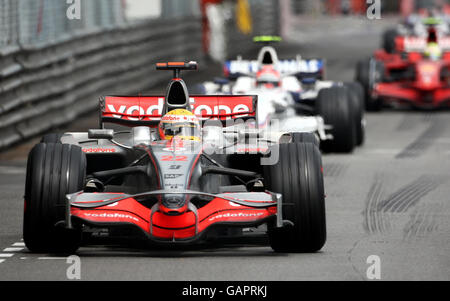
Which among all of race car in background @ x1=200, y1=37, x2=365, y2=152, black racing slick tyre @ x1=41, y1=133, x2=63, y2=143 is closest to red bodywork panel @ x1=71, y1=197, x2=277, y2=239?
black racing slick tyre @ x1=41, y1=133, x2=63, y2=143

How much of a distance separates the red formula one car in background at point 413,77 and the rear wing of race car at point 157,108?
11.3 m

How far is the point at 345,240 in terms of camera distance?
9680 millimetres

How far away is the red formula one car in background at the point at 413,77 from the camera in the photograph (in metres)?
22.0

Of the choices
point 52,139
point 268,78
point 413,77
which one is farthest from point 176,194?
point 413,77

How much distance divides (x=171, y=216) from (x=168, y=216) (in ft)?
0.07

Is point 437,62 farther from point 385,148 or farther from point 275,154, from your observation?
point 275,154

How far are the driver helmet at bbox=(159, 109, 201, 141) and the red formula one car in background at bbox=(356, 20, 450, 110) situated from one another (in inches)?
498

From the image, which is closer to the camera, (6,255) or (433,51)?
(6,255)

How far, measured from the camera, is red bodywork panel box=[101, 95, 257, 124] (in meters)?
11.1

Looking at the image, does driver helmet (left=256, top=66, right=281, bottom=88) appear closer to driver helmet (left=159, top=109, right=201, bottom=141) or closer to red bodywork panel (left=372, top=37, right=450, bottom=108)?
red bodywork panel (left=372, top=37, right=450, bottom=108)

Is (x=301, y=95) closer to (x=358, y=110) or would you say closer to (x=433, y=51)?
(x=358, y=110)

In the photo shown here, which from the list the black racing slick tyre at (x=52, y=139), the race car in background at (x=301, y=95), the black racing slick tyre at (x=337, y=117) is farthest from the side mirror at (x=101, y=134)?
the black racing slick tyre at (x=337, y=117)
